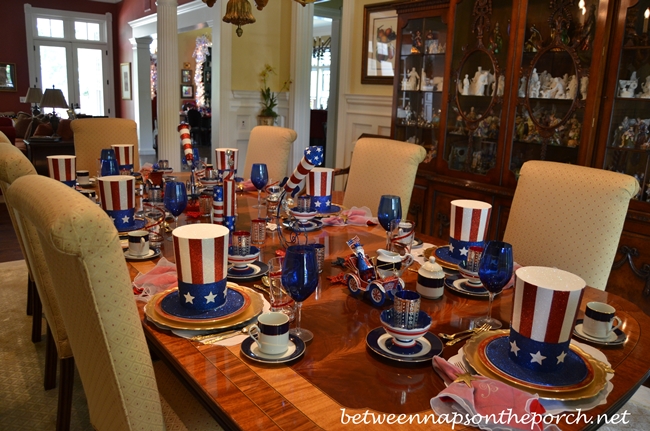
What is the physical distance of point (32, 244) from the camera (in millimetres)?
1479

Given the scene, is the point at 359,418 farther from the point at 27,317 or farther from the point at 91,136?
the point at 91,136

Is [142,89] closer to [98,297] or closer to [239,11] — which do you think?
[239,11]

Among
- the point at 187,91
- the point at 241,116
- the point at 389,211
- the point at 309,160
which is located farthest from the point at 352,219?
the point at 187,91

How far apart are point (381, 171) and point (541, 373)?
1.63 m

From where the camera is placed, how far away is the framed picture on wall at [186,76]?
11570 mm

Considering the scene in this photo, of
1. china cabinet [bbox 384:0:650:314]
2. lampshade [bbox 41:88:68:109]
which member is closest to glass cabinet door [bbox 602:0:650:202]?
china cabinet [bbox 384:0:650:314]

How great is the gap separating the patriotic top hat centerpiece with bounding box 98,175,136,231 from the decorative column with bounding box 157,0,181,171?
3286 mm

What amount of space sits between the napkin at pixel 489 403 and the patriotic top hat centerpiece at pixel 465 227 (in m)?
0.73

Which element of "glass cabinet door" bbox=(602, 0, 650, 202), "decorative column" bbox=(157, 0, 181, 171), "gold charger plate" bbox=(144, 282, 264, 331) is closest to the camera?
"gold charger plate" bbox=(144, 282, 264, 331)

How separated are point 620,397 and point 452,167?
274 centimetres

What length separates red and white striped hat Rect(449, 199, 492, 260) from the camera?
157cm

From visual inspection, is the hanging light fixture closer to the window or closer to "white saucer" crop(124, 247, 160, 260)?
"white saucer" crop(124, 247, 160, 260)

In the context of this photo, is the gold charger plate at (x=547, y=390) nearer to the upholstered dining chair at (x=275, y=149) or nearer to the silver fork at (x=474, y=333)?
the silver fork at (x=474, y=333)

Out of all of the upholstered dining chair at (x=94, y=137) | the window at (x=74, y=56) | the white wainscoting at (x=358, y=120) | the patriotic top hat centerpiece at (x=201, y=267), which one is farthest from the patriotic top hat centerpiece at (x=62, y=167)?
the window at (x=74, y=56)
